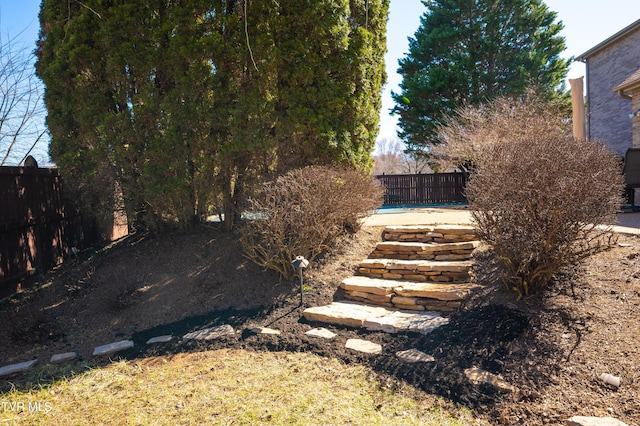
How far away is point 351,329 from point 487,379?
4.71 feet

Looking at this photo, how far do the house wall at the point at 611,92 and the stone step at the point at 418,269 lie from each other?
1214 cm

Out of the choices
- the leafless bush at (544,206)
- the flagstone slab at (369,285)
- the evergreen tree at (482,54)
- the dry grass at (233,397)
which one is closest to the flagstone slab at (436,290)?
the flagstone slab at (369,285)

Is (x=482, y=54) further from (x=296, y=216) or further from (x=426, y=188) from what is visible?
(x=296, y=216)

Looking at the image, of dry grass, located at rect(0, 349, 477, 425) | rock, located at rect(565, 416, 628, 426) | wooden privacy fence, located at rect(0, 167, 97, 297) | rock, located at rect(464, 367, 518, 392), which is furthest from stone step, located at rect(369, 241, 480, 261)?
wooden privacy fence, located at rect(0, 167, 97, 297)

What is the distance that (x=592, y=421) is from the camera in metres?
2.22

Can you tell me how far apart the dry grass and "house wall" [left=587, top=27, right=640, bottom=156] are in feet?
47.5

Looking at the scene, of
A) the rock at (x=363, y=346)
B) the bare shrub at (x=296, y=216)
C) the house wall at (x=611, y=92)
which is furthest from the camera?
the house wall at (x=611, y=92)

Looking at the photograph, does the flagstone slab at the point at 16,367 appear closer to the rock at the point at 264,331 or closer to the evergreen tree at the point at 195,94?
the rock at the point at 264,331

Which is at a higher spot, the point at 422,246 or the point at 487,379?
the point at 422,246

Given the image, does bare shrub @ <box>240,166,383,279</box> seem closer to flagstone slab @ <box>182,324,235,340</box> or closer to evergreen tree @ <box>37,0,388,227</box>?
evergreen tree @ <box>37,0,388,227</box>

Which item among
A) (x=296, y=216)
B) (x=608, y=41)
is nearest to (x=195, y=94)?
(x=296, y=216)

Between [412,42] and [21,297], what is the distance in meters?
19.2

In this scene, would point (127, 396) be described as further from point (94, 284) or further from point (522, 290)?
point (522, 290)

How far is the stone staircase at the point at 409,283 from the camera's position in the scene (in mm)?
3947
